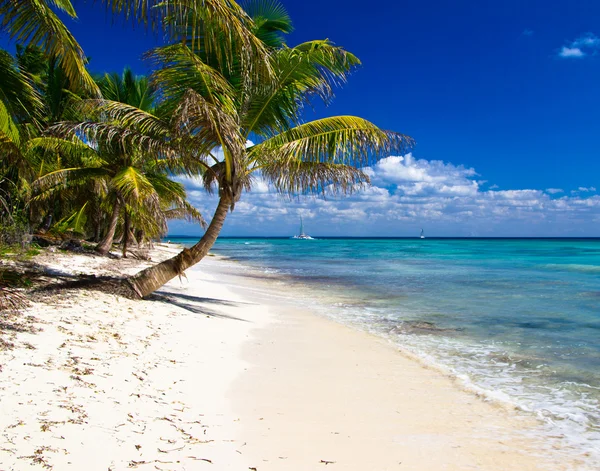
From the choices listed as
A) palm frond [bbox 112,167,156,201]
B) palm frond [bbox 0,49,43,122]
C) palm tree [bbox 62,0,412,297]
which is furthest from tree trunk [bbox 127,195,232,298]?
palm frond [bbox 0,49,43,122]

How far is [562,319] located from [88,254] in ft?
50.1

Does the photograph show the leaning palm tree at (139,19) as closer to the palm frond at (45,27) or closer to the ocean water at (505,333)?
the palm frond at (45,27)

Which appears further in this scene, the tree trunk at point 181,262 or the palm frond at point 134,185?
the palm frond at point 134,185

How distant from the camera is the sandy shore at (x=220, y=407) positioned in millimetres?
3004

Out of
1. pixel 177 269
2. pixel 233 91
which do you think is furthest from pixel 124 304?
pixel 233 91

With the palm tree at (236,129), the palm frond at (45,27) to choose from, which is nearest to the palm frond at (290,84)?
the palm tree at (236,129)

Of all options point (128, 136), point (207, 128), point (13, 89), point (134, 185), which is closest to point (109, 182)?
point (134, 185)

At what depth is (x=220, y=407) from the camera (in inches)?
159

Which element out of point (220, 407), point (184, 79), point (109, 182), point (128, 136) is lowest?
point (220, 407)

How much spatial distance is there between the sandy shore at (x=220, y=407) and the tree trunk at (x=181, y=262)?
62.0 inches

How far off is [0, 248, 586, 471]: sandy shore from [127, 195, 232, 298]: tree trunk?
1575mm

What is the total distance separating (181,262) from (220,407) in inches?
192

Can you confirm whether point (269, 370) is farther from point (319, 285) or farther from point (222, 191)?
point (319, 285)

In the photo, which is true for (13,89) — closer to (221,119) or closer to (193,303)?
(221,119)
